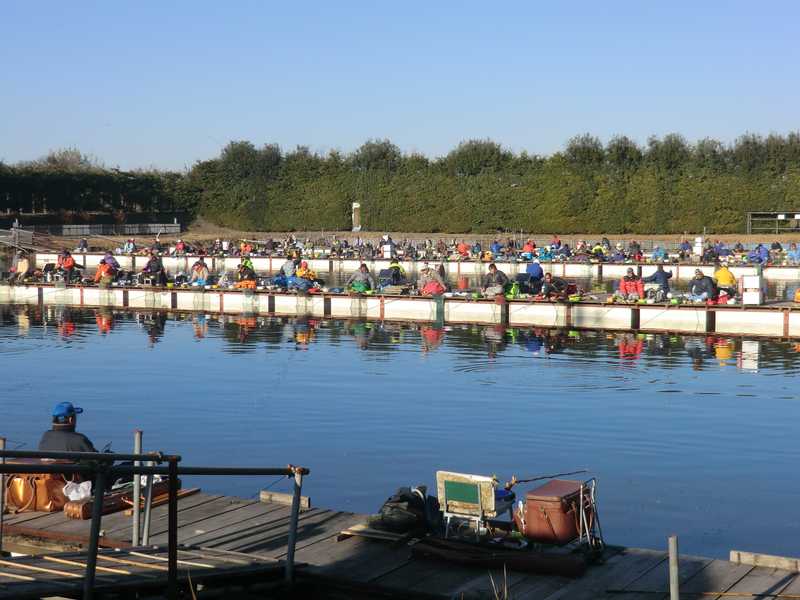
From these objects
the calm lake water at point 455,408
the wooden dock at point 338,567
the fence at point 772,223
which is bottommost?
the calm lake water at point 455,408

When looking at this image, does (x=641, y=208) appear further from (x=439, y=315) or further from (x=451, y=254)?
(x=439, y=315)

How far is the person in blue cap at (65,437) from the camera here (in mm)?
13758

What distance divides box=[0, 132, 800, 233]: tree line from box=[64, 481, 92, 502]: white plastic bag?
7985 centimetres

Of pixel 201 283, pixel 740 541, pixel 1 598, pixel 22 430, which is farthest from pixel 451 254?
pixel 1 598

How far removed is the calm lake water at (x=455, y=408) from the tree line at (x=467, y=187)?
54.2 metres

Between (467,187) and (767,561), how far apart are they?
8681 centimetres

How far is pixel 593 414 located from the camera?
25422mm

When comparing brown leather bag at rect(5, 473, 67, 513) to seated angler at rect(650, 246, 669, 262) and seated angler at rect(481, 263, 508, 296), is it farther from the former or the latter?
seated angler at rect(650, 246, 669, 262)

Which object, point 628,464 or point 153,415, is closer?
point 628,464

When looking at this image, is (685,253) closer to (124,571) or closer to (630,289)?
(630,289)

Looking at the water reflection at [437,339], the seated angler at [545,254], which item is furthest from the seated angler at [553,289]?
the seated angler at [545,254]

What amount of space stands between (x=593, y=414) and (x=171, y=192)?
275 ft

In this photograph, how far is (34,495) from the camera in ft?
45.5

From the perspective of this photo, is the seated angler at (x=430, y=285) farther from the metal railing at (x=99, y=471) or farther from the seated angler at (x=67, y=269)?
the metal railing at (x=99, y=471)
